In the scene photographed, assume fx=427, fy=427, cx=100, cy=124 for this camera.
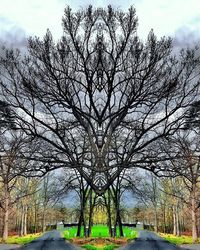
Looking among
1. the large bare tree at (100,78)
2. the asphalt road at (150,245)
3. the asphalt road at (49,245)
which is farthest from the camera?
the asphalt road at (49,245)

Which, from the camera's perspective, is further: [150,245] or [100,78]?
[150,245]

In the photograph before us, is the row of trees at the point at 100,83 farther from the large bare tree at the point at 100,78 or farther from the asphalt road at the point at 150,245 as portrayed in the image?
the asphalt road at the point at 150,245

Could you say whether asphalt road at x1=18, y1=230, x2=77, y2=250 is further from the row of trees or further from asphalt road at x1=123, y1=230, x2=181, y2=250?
the row of trees

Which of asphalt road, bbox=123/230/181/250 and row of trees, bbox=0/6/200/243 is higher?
row of trees, bbox=0/6/200/243

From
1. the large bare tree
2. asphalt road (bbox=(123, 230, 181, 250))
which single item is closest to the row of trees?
the large bare tree

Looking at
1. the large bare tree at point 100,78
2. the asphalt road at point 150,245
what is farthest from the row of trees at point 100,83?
the asphalt road at point 150,245

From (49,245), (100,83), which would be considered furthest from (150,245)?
(100,83)

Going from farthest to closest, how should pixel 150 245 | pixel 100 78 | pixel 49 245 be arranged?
1. pixel 49 245
2. pixel 150 245
3. pixel 100 78

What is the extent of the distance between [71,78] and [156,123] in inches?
180

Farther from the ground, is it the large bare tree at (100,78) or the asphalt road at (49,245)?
the large bare tree at (100,78)

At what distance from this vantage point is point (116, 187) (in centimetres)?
3462

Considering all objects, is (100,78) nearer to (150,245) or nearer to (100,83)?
(100,83)

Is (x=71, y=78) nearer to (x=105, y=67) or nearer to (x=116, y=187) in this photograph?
(x=105, y=67)

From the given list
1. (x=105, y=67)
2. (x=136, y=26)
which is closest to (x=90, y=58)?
(x=105, y=67)
